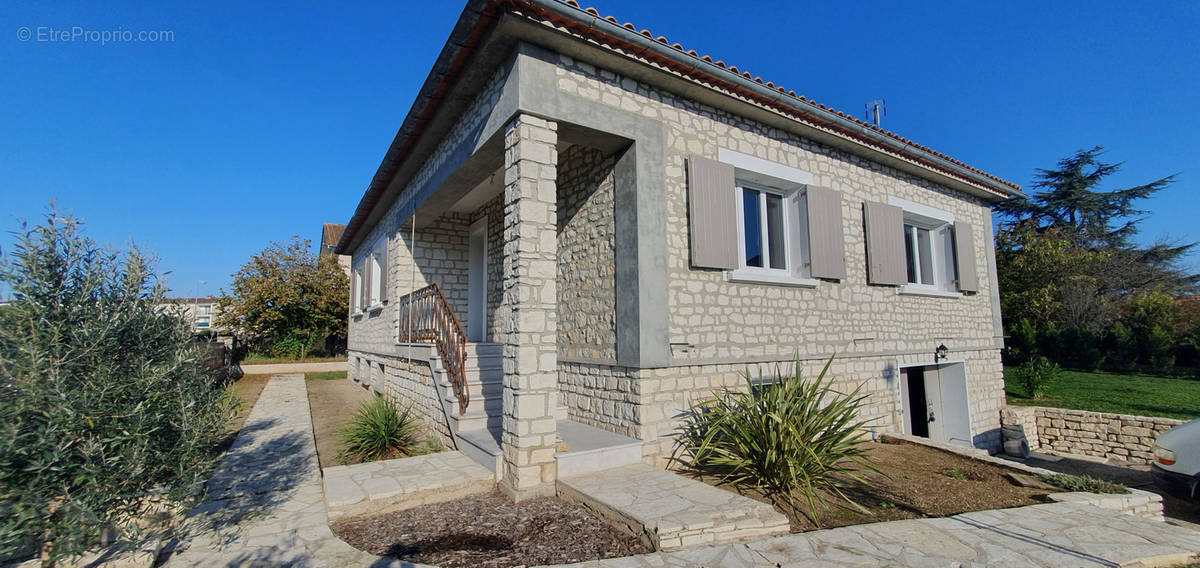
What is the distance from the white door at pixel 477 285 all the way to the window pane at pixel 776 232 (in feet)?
17.8

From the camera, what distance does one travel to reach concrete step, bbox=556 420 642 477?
4984 millimetres

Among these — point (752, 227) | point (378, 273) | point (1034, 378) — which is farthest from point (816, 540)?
point (1034, 378)

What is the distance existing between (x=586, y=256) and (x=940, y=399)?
25.3 ft

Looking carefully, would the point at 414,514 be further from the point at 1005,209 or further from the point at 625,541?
the point at 1005,209

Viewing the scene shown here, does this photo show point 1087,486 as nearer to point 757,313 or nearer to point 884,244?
point 757,313

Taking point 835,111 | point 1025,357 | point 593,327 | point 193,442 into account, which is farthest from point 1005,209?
point 193,442

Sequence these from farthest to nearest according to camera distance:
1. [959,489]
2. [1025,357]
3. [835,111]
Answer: [1025,357] → [835,111] → [959,489]

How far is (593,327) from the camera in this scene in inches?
248

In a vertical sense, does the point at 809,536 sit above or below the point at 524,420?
below

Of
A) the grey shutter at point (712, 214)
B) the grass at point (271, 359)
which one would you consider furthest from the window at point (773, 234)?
the grass at point (271, 359)

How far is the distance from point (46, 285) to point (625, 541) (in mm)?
3960

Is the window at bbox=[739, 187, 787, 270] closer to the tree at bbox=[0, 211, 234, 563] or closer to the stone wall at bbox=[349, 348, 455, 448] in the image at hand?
the stone wall at bbox=[349, 348, 455, 448]

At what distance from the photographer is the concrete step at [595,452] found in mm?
4984

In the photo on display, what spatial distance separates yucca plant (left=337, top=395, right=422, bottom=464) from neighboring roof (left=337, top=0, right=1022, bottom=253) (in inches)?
152
